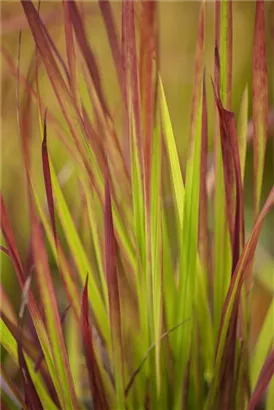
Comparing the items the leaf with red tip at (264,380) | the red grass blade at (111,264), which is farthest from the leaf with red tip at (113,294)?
the leaf with red tip at (264,380)

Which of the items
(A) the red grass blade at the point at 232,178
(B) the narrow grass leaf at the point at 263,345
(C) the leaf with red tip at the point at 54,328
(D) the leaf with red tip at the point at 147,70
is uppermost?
(D) the leaf with red tip at the point at 147,70

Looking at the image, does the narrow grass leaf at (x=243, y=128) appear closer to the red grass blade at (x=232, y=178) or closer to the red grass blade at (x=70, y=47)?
the red grass blade at (x=232, y=178)

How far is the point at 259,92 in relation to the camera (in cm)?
43

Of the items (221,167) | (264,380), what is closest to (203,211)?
(221,167)

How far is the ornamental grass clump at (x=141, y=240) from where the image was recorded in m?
0.40

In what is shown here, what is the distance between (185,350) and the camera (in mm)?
437

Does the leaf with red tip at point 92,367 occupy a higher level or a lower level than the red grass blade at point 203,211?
lower

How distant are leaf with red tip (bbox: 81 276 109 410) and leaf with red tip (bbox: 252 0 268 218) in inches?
6.7

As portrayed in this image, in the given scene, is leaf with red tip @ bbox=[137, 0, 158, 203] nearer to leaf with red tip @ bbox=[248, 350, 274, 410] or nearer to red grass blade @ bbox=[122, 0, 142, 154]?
red grass blade @ bbox=[122, 0, 142, 154]

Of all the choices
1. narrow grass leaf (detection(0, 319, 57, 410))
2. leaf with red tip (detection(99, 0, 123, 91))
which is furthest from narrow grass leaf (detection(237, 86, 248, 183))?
narrow grass leaf (detection(0, 319, 57, 410))

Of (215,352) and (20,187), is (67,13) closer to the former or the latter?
(20,187)

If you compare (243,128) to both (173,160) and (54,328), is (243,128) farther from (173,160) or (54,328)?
(54,328)

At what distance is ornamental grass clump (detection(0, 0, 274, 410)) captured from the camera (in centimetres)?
40

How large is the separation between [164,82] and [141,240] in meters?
0.16
